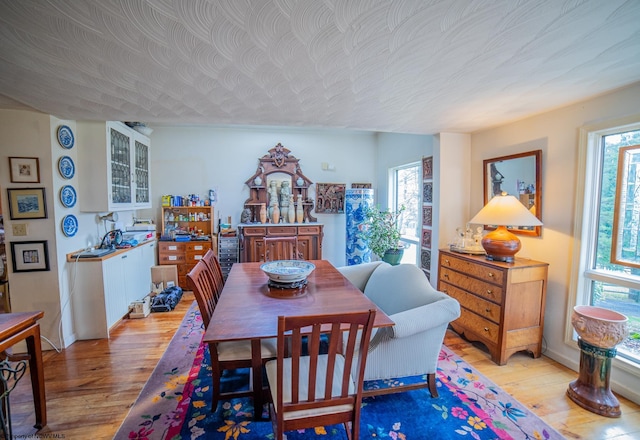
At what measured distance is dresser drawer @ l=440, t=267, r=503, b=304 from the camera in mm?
2303

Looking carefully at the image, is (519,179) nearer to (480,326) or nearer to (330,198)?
(480,326)

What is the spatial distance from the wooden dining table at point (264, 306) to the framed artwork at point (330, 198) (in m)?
2.81

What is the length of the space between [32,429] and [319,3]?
2.84 m

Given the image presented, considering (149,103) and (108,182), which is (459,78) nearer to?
(149,103)

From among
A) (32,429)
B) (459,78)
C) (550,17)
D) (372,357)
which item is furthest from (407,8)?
(32,429)

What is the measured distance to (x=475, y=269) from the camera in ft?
8.28

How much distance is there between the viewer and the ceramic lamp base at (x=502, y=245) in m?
2.38

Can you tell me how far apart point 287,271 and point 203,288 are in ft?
2.07

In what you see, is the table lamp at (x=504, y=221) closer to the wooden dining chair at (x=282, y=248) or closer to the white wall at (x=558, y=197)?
the white wall at (x=558, y=197)

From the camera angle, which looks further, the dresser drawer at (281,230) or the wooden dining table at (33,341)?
the dresser drawer at (281,230)

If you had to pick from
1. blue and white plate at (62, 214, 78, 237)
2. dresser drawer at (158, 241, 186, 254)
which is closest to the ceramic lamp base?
blue and white plate at (62, 214, 78, 237)

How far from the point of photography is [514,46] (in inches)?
54.7

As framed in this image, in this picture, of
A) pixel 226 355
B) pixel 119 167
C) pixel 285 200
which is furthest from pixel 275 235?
pixel 226 355

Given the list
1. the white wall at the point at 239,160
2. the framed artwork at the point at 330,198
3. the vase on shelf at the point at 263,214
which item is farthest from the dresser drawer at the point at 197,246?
the framed artwork at the point at 330,198
